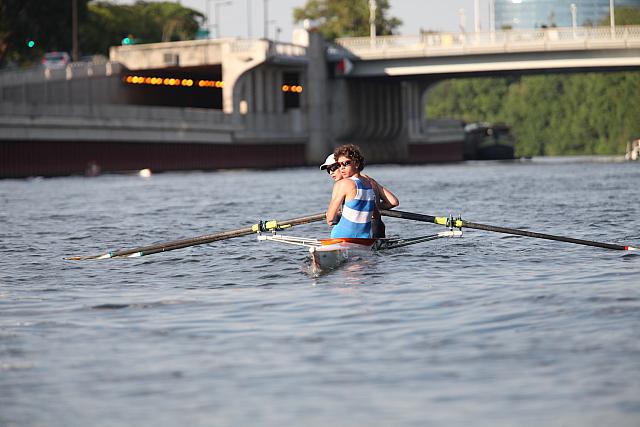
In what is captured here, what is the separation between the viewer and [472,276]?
1622 cm

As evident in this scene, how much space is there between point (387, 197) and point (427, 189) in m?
31.0

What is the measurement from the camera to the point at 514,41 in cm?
7838

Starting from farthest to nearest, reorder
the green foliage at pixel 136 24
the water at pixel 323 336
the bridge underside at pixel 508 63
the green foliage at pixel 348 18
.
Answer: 1. the green foliage at pixel 348 18
2. the green foliage at pixel 136 24
3. the bridge underside at pixel 508 63
4. the water at pixel 323 336

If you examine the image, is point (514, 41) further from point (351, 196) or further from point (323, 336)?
point (323, 336)

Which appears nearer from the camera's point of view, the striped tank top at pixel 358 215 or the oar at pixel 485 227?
the striped tank top at pixel 358 215

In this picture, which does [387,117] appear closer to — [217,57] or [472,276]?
[217,57]

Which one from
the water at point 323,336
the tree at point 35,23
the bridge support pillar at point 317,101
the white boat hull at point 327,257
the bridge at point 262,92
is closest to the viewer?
the water at point 323,336

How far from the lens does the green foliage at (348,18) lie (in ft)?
547

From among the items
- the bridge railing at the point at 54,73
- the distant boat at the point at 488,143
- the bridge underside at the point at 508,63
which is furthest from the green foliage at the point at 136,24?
the distant boat at the point at 488,143

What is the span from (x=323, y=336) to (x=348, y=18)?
161 metres

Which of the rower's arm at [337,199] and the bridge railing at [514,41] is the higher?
the bridge railing at [514,41]

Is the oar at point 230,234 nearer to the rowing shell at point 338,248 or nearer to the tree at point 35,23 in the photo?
the rowing shell at point 338,248

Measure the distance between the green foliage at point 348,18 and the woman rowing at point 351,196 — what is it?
147 meters

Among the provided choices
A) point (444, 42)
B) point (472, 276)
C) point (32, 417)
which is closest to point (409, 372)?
point (32, 417)
